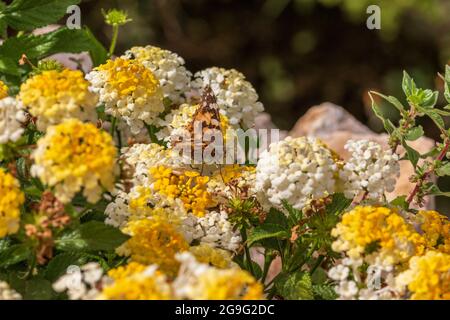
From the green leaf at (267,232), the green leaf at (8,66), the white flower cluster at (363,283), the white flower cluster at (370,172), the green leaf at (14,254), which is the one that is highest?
the green leaf at (8,66)

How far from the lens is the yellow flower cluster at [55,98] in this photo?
1.06 m

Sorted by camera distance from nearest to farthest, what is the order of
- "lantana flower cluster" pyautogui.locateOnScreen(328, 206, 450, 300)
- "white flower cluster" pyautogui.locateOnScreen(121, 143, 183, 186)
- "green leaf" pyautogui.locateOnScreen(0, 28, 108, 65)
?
"lantana flower cluster" pyautogui.locateOnScreen(328, 206, 450, 300)
"white flower cluster" pyautogui.locateOnScreen(121, 143, 183, 186)
"green leaf" pyautogui.locateOnScreen(0, 28, 108, 65)

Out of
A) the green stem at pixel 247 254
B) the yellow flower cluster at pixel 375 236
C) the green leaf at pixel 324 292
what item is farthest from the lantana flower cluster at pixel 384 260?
the green stem at pixel 247 254

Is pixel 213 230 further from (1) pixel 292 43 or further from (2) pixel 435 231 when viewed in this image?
(1) pixel 292 43

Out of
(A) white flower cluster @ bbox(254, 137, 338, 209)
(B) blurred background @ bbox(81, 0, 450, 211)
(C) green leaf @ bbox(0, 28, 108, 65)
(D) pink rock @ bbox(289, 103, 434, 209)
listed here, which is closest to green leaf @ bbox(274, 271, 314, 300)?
(A) white flower cluster @ bbox(254, 137, 338, 209)

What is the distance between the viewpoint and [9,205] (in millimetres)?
1007

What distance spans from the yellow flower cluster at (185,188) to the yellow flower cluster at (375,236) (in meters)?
0.23

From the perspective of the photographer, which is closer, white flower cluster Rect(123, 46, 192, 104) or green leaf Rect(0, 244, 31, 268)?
green leaf Rect(0, 244, 31, 268)

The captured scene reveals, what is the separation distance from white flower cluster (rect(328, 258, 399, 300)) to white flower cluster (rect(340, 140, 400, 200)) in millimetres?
131

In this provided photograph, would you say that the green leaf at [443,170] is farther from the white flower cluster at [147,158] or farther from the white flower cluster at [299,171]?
the white flower cluster at [147,158]

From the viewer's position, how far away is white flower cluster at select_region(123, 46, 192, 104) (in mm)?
1523

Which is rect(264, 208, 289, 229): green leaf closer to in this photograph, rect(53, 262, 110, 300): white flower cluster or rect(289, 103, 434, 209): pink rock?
rect(53, 262, 110, 300): white flower cluster
